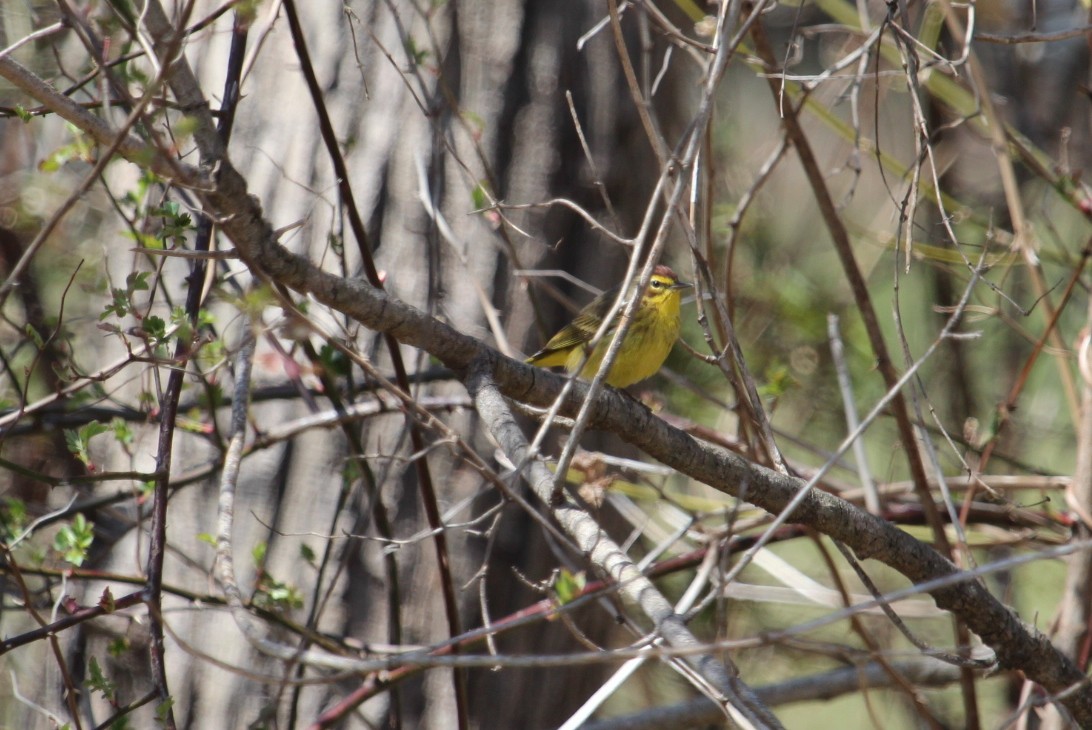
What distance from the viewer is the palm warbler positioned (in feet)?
12.4

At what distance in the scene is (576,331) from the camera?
12.7 ft

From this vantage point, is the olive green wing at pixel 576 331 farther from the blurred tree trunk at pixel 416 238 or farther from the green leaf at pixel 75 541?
the green leaf at pixel 75 541

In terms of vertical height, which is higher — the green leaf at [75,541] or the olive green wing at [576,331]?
the olive green wing at [576,331]

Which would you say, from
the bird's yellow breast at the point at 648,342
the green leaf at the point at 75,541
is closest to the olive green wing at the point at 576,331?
the bird's yellow breast at the point at 648,342

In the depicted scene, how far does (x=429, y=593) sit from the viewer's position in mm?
3445

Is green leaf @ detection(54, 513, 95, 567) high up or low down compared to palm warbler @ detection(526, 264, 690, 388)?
down

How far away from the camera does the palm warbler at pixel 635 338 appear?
377cm

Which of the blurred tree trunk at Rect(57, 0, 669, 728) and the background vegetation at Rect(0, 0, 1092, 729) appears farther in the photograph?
the blurred tree trunk at Rect(57, 0, 669, 728)

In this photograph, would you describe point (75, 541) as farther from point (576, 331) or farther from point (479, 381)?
point (576, 331)

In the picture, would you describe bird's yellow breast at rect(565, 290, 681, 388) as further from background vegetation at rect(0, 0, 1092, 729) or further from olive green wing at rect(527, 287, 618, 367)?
background vegetation at rect(0, 0, 1092, 729)

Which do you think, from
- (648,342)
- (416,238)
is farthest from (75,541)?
(648,342)

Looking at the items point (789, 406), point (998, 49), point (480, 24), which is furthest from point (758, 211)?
point (480, 24)

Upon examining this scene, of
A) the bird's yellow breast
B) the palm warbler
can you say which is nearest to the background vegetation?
the palm warbler

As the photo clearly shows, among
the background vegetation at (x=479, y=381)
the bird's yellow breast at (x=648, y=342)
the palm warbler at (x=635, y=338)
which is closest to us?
the background vegetation at (x=479, y=381)
